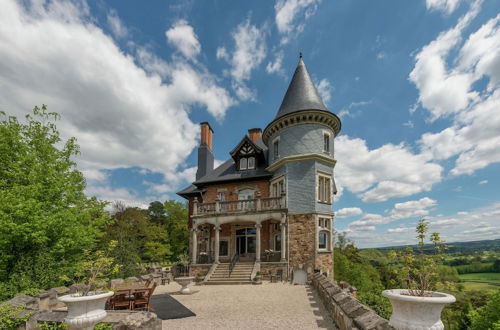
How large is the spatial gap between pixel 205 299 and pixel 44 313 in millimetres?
5941

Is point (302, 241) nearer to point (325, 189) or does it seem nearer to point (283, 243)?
point (283, 243)

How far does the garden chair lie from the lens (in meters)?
7.95

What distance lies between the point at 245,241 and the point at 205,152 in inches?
389

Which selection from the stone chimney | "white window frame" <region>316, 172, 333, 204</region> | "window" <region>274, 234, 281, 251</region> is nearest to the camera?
"white window frame" <region>316, 172, 333, 204</region>

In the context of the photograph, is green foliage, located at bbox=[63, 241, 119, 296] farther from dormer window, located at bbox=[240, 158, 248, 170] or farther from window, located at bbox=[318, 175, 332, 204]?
dormer window, located at bbox=[240, 158, 248, 170]

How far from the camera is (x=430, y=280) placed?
4566 millimetres

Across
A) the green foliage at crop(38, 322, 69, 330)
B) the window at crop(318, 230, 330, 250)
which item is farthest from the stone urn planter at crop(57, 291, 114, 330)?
the window at crop(318, 230, 330, 250)

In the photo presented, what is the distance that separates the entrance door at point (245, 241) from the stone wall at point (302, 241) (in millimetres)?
3745

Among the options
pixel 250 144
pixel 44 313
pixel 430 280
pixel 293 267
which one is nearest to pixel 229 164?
pixel 250 144

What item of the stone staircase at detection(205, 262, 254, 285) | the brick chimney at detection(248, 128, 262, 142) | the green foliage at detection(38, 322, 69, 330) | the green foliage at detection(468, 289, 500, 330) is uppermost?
the brick chimney at detection(248, 128, 262, 142)

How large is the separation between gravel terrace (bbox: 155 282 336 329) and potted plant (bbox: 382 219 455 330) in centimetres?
343

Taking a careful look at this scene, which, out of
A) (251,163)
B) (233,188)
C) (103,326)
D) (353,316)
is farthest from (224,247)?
(353,316)

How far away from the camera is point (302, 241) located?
1664 centimetres

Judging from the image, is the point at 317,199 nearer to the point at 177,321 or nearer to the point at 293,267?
the point at 293,267
